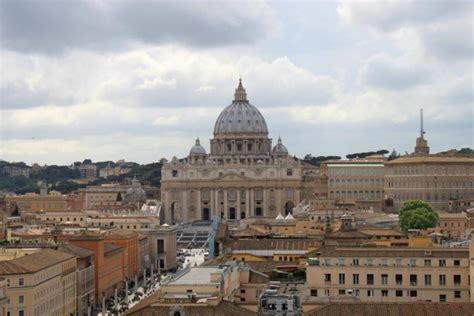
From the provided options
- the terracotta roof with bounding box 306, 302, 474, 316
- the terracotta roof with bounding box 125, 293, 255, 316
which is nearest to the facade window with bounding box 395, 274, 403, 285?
the terracotta roof with bounding box 306, 302, 474, 316

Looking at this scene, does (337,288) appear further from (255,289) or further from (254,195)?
(254,195)

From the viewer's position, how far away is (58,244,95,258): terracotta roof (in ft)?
233

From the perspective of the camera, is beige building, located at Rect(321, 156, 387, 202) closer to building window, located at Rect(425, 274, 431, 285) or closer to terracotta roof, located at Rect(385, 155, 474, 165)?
terracotta roof, located at Rect(385, 155, 474, 165)

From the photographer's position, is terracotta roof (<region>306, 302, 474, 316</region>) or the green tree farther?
the green tree

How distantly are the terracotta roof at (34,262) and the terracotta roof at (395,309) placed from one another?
20414 millimetres

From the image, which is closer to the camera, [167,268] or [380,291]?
[380,291]

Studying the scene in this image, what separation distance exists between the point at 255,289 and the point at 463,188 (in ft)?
310

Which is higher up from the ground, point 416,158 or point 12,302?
point 416,158

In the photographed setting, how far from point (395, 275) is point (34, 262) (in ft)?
55.6

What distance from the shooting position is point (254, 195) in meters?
186

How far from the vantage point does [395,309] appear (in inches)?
1569

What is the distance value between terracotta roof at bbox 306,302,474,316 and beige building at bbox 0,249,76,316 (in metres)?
19.9

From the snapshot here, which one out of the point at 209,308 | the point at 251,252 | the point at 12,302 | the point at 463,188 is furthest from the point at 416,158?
the point at 209,308

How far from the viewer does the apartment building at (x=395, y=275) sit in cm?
5022
